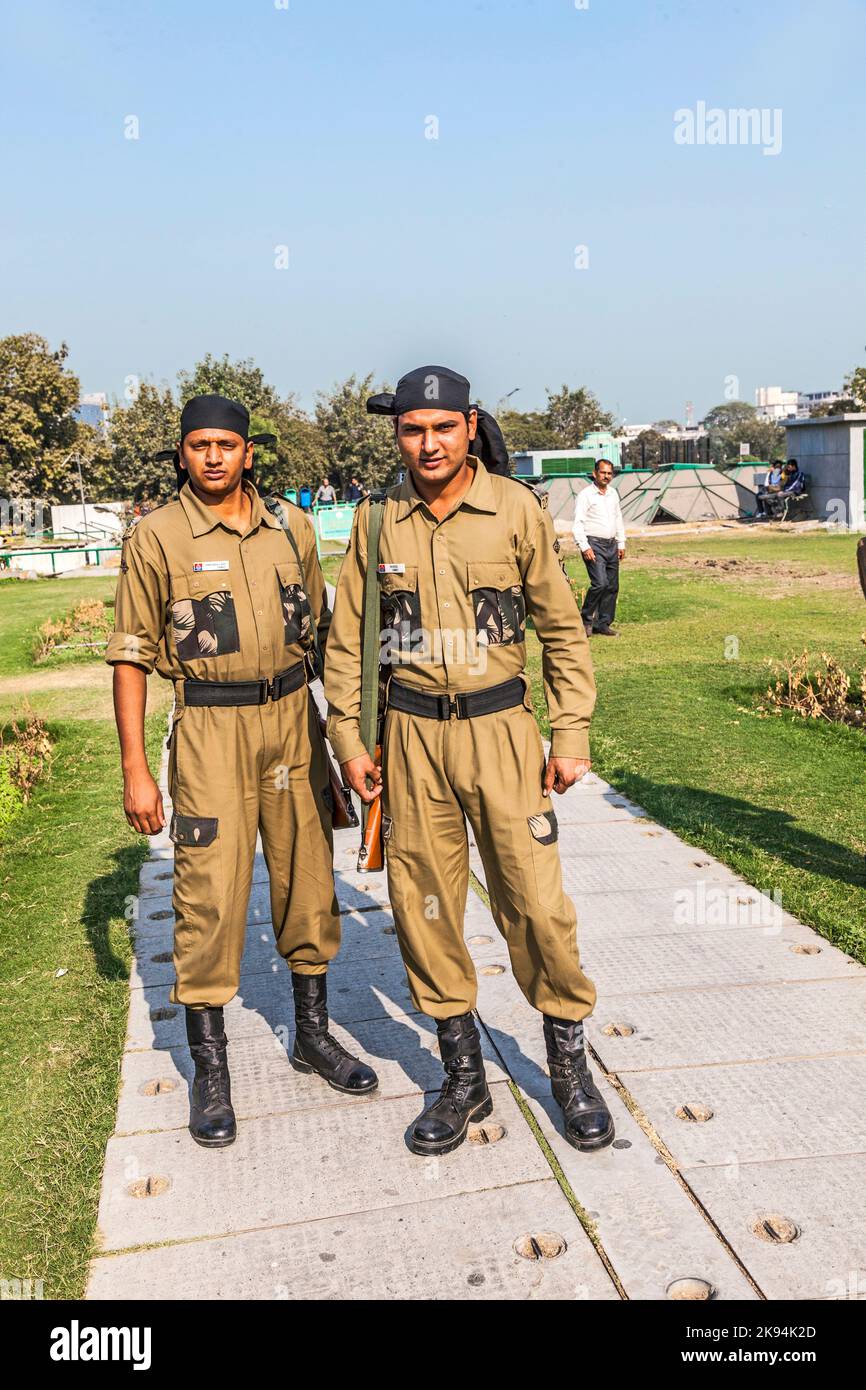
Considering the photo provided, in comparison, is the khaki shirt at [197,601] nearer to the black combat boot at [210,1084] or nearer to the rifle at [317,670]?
the rifle at [317,670]

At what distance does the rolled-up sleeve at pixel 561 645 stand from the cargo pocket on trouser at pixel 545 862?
0.20 m

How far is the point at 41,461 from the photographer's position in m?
46.2

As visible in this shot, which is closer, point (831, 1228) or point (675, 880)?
point (831, 1228)

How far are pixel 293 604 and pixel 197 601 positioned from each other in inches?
11.2

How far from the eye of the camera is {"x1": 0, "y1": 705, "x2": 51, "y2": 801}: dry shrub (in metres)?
7.65

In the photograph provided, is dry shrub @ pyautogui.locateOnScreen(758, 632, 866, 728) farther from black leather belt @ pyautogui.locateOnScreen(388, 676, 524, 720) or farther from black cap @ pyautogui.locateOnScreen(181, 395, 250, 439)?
black cap @ pyautogui.locateOnScreen(181, 395, 250, 439)

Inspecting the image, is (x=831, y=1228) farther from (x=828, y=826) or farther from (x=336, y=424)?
(x=336, y=424)

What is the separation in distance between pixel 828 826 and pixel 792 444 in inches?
938

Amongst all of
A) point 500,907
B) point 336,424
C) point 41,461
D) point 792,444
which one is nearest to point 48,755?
point 500,907

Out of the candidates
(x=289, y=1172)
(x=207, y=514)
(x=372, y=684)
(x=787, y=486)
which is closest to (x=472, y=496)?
(x=372, y=684)

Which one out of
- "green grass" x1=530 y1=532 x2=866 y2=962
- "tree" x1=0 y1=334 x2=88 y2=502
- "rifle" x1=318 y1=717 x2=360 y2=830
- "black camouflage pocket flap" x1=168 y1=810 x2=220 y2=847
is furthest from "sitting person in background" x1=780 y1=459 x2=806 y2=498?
"tree" x1=0 y1=334 x2=88 y2=502

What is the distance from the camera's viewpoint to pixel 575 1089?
3.19 meters

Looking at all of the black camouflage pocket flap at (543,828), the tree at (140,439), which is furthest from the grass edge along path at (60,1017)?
the tree at (140,439)

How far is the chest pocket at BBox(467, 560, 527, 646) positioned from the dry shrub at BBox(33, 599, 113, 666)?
10.8 meters
